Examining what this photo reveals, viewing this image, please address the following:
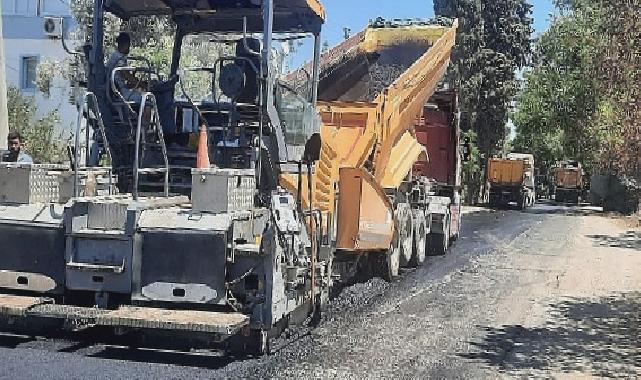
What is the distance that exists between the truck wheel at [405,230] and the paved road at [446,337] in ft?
1.24

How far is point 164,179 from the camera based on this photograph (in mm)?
7305

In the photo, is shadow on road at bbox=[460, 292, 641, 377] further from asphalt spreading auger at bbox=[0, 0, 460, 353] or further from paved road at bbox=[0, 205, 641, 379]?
asphalt spreading auger at bbox=[0, 0, 460, 353]

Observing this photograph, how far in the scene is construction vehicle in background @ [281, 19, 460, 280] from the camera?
9.23 meters

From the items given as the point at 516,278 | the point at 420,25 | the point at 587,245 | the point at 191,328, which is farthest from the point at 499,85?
the point at 191,328

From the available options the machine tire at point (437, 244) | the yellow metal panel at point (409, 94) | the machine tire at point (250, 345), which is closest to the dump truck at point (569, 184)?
the machine tire at point (437, 244)

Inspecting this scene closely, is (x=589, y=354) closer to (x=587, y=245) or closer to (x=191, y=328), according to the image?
(x=191, y=328)

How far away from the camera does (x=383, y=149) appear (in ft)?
35.6

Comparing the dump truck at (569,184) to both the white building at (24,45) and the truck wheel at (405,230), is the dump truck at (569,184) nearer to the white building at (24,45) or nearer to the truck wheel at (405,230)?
the white building at (24,45)

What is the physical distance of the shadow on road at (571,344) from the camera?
22.8 ft

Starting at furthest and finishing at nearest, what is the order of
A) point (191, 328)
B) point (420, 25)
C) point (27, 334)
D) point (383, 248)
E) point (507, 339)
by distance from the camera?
point (420, 25)
point (383, 248)
point (507, 339)
point (27, 334)
point (191, 328)

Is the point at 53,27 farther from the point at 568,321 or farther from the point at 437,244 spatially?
the point at 437,244

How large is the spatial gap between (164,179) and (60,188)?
2.88ft

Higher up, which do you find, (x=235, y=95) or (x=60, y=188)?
(x=235, y=95)

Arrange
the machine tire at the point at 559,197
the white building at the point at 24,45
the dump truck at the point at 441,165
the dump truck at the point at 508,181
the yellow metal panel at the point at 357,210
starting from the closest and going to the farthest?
the yellow metal panel at the point at 357,210 < the dump truck at the point at 441,165 < the white building at the point at 24,45 < the dump truck at the point at 508,181 < the machine tire at the point at 559,197
